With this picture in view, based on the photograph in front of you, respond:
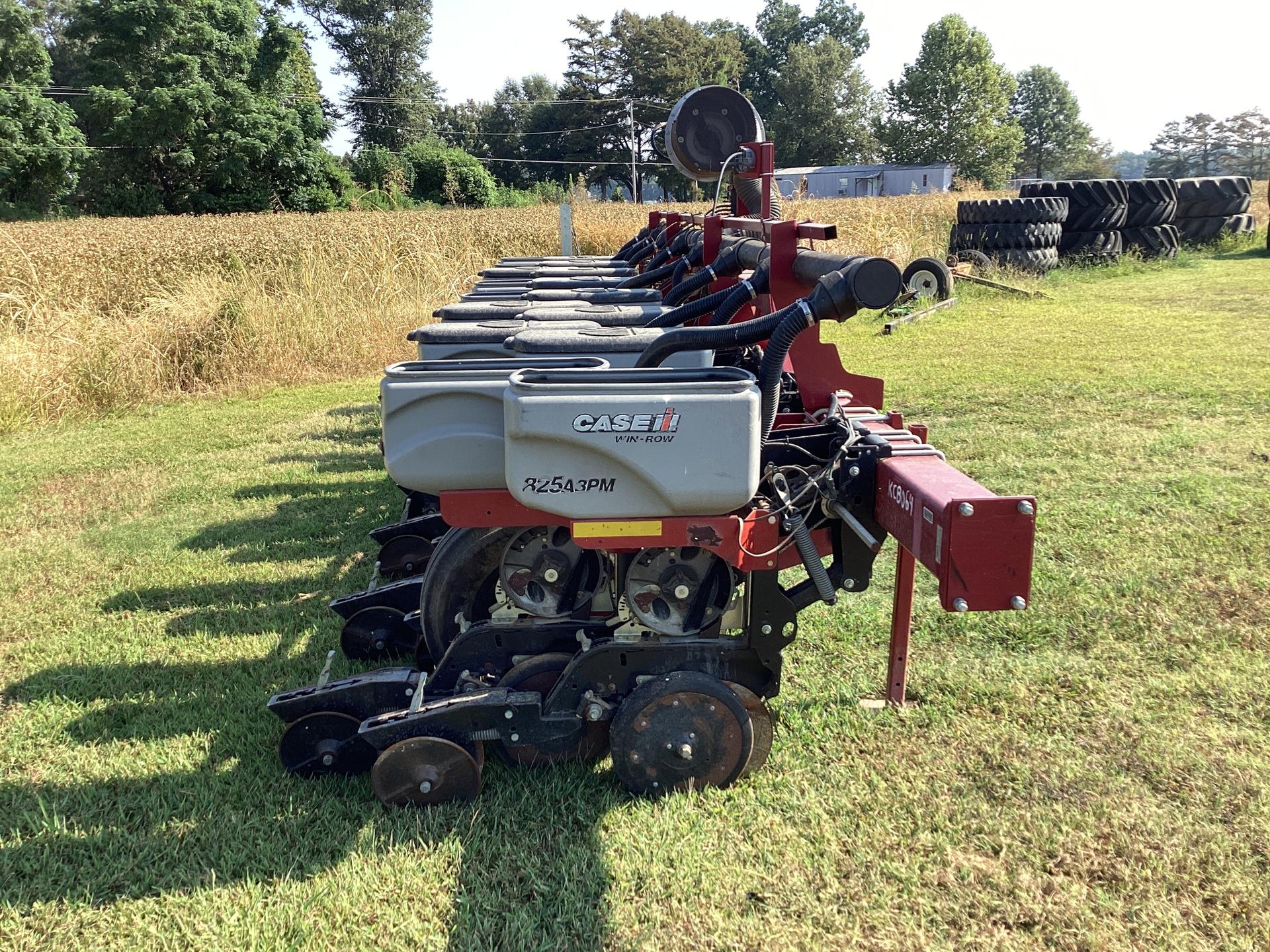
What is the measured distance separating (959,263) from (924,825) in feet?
44.5

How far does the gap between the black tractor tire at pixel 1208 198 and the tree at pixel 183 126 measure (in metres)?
29.4

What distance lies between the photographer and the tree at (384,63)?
58.3 m

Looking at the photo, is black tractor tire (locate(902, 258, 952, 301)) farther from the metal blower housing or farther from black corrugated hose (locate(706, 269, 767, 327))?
black corrugated hose (locate(706, 269, 767, 327))

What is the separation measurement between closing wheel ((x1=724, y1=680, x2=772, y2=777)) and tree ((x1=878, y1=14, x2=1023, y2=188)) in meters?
67.2

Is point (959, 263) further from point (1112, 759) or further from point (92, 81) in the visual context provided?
point (92, 81)

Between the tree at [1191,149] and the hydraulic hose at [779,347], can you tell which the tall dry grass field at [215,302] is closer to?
the hydraulic hose at [779,347]

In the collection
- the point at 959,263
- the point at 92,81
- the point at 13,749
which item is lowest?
the point at 13,749

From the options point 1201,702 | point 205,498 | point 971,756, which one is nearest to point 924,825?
point 971,756

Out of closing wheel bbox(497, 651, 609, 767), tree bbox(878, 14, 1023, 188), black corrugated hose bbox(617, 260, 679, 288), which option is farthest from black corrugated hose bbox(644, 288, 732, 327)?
tree bbox(878, 14, 1023, 188)

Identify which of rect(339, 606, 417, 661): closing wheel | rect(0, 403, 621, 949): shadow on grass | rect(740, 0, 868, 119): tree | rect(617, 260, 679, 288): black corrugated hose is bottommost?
rect(0, 403, 621, 949): shadow on grass

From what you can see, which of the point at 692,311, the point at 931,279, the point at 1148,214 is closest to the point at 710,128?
the point at 692,311

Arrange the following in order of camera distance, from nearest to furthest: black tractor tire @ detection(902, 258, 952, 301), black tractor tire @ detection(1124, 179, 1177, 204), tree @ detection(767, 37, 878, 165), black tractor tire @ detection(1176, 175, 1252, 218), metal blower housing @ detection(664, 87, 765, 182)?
metal blower housing @ detection(664, 87, 765, 182), black tractor tire @ detection(902, 258, 952, 301), black tractor tire @ detection(1124, 179, 1177, 204), black tractor tire @ detection(1176, 175, 1252, 218), tree @ detection(767, 37, 878, 165)

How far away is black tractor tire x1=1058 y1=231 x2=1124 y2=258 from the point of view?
1725 centimetres

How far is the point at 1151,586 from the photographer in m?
4.28
